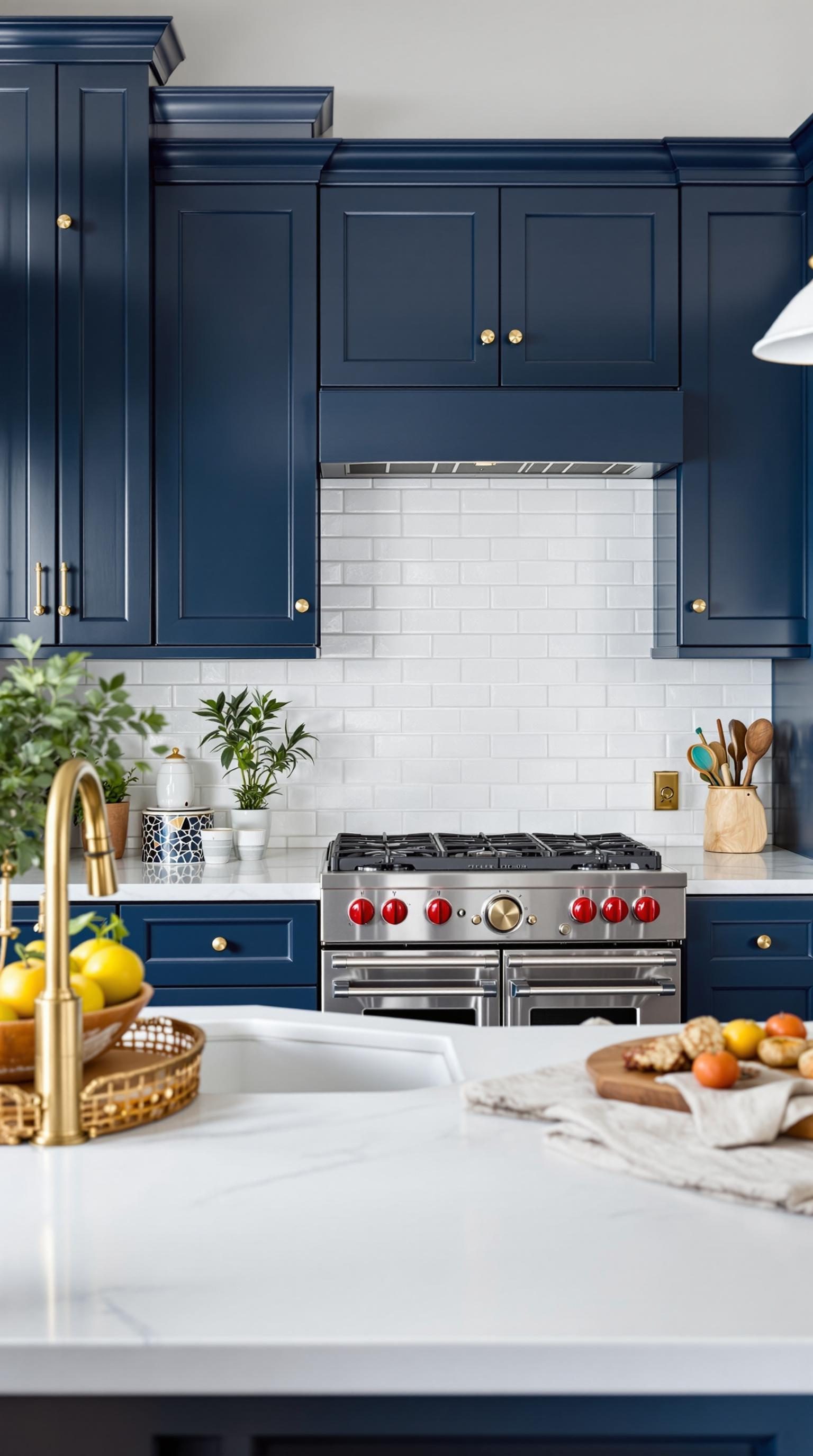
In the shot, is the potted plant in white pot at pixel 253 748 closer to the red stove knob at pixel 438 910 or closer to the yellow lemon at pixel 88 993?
the red stove knob at pixel 438 910

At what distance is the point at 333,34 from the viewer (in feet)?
12.6

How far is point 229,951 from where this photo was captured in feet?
10.3

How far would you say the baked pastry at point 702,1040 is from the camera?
151 cm

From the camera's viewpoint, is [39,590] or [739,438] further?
[739,438]

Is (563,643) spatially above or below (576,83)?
below

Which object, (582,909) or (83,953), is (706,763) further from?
(83,953)

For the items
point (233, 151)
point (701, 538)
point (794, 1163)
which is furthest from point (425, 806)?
point (794, 1163)

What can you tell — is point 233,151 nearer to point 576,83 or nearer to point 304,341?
point 304,341

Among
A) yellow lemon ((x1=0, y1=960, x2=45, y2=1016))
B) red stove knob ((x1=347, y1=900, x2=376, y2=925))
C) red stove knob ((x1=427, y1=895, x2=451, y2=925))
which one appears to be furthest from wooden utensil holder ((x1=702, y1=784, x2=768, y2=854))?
yellow lemon ((x1=0, y1=960, x2=45, y2=1016))

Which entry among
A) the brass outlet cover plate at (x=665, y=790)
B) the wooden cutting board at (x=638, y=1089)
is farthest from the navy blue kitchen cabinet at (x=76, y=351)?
the wooden cutting board at (x=638, y=1089)

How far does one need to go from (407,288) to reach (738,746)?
1.68 meters

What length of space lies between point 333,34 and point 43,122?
1.06 m

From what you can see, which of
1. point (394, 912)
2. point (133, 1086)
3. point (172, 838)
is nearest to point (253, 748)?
point (172, 838)

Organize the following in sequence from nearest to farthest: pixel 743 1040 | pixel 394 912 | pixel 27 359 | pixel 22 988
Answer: pixel 22 988 → pixel 743 1040 → pixel 394 912 → pixel 27 359
